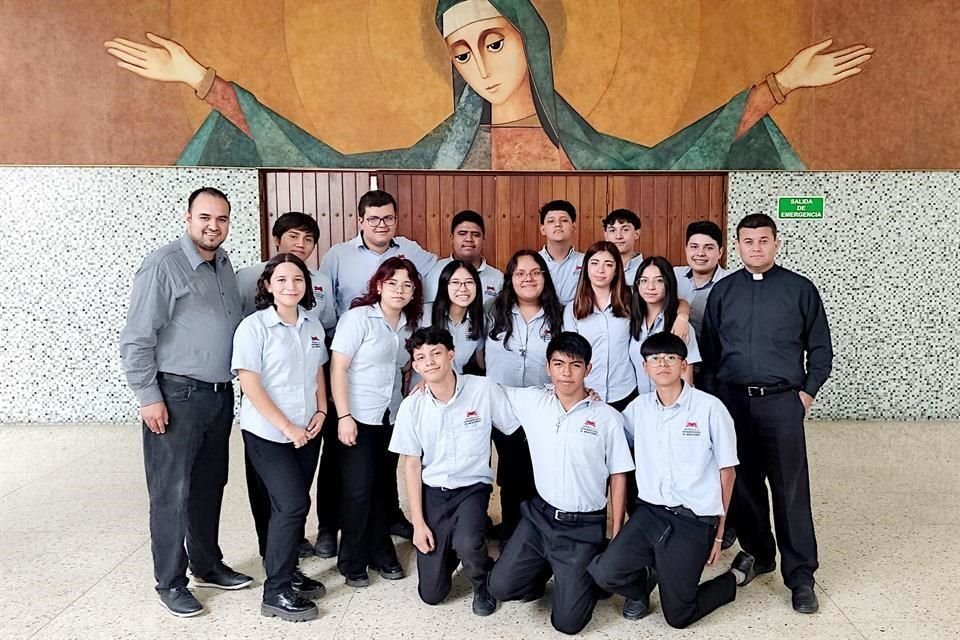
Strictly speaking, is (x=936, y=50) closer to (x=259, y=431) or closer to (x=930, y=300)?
(x=930, y=300)

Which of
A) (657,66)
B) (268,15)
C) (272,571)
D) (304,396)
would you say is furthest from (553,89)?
(272,571)

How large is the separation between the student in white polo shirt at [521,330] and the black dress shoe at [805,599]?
4.26 ft

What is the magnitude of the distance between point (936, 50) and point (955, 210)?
139 centimetres

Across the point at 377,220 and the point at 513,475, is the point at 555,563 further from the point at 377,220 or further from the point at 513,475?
the point at 377,220

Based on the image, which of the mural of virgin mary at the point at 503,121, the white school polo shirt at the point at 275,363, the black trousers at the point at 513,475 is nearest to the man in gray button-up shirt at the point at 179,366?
the white school polo shirt at the point at 275,363

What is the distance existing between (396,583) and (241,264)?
387cm

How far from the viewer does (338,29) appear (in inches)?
239

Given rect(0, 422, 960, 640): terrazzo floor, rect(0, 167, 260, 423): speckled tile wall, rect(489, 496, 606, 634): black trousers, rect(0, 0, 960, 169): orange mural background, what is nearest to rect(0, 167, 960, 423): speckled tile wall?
rect(0, 167, 260, 423): speckled tile wall

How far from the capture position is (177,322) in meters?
2.98

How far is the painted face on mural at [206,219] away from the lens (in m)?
2.96

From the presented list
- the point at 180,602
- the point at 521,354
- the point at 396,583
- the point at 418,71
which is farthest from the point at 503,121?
the point at 180,602

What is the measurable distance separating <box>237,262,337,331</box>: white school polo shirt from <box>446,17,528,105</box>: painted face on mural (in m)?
3.10

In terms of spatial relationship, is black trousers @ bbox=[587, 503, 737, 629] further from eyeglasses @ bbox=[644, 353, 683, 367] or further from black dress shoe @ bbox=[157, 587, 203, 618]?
black dress shoe @ bbox=[157, 587, 203, 618]

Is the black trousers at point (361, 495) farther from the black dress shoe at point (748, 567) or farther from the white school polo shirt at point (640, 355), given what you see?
the black dress shoe at point (748, 567)
